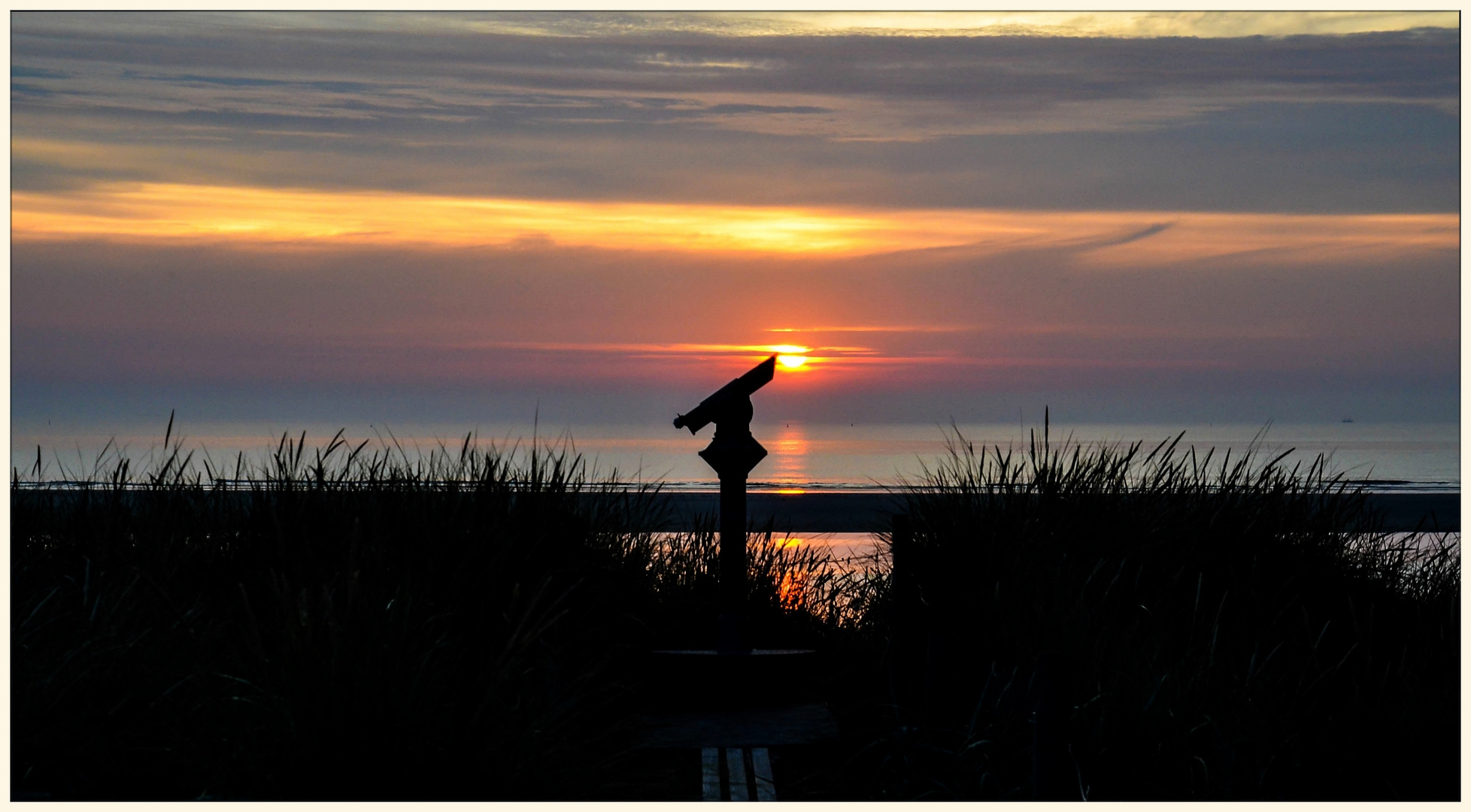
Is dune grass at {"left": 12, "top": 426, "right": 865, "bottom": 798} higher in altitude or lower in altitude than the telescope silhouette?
lower

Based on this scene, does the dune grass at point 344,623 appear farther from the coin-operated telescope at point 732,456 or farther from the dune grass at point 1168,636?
the dune grass at point 1168,636

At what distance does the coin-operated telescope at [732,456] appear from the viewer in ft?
26.0

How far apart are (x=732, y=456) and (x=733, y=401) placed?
0.35 m

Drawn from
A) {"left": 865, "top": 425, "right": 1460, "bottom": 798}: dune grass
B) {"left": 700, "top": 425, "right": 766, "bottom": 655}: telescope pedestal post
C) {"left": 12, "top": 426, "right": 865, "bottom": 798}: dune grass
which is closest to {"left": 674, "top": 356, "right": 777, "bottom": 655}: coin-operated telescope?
{"left": 700, "top": 425, "right": 766, "bottom": 655}: telescope pedestal post

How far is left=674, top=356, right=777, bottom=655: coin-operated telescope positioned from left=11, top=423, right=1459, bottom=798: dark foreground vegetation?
2.29 feet

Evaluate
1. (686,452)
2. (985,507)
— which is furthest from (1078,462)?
(686,452)

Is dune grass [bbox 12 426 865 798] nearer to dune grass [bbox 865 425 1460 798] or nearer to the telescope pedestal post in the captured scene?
the telescope pedestal post

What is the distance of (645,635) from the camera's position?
8195 millimetres

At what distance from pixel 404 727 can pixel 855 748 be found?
290 cm

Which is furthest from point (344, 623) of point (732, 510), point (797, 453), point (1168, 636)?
point (797, 453)

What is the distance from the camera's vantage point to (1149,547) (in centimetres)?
756

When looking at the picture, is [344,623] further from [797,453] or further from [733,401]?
[797,453]

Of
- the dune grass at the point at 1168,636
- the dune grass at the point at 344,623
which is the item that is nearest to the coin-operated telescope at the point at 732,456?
the dune grass at the point at 344,623

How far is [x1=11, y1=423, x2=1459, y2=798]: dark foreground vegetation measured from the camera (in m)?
4.78
